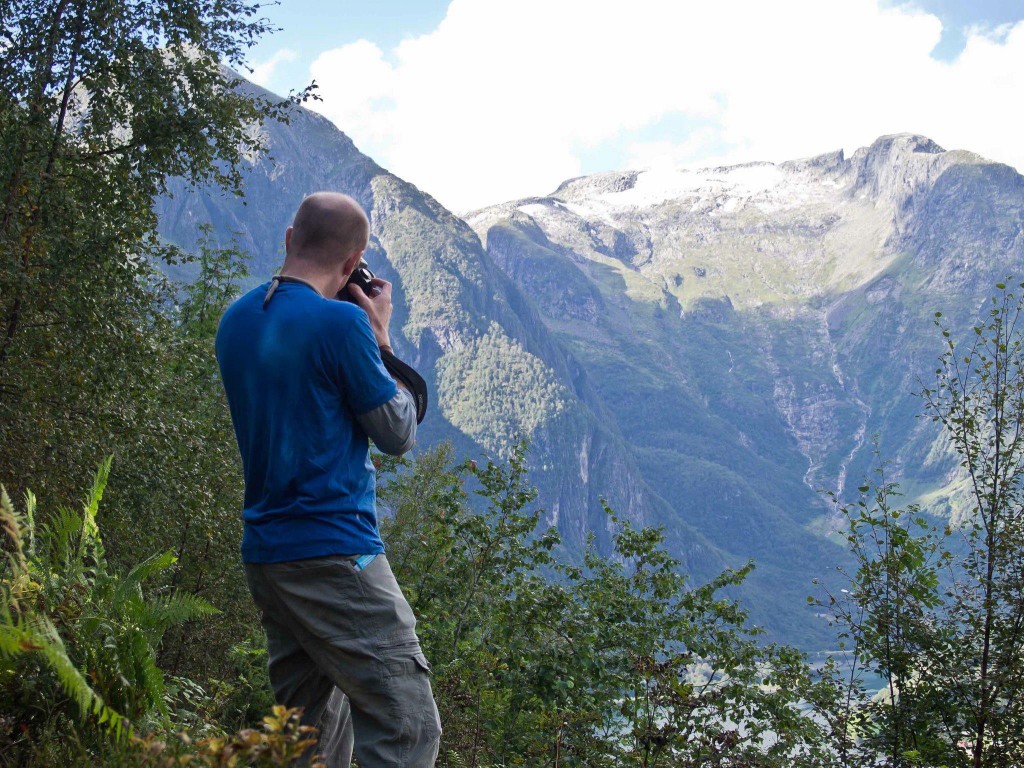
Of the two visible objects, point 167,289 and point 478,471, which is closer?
point 478,471

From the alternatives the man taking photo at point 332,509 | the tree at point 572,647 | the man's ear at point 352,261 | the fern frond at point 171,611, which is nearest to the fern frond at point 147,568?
the fern frond at point 171,611

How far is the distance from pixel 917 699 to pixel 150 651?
894 centimetres

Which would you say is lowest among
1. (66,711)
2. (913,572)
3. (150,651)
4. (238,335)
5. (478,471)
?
(66,711)

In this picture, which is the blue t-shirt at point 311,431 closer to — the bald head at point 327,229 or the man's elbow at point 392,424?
the man's elbow at point 392,424

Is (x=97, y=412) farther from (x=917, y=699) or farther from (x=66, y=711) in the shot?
(x=917, y=699)

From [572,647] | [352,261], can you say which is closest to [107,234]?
[572,647]

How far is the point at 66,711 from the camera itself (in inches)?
130

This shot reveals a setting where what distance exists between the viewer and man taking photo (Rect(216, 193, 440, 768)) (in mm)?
2904

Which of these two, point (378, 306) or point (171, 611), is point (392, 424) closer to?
point (378, 306)

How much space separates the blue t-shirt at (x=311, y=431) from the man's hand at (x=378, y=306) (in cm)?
22

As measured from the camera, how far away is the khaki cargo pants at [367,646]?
9.52 ft

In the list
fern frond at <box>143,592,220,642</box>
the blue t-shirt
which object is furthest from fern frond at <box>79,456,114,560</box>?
the blue t-shirt

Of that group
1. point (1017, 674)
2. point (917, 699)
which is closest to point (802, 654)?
point (917, 699)

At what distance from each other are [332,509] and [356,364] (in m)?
0.46
